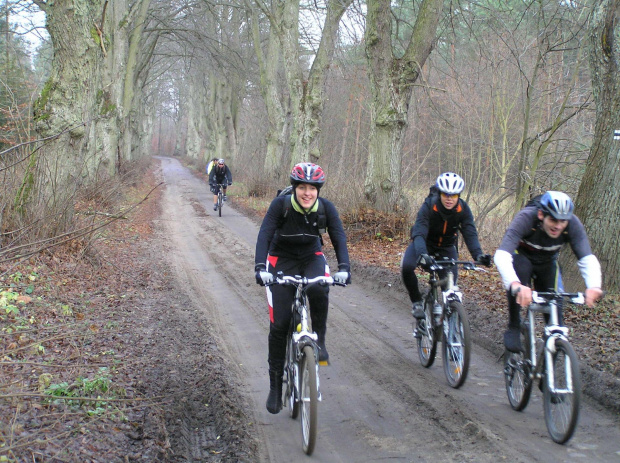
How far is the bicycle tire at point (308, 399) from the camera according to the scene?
3984 millimetres

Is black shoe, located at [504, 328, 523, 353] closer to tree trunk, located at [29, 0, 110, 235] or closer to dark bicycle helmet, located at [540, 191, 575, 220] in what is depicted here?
dark bicycle helmet, located at [540, 191, 575, 220]

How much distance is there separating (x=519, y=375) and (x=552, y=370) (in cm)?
54

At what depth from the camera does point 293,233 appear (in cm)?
486

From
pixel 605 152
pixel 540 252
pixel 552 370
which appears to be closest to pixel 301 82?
pixel 605 152

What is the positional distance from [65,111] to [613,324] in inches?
360

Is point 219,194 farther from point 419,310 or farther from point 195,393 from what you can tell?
point 195,393

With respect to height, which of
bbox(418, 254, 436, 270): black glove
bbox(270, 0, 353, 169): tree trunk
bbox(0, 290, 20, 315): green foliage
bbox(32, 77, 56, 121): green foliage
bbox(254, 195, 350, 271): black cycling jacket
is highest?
bbox(270, 0, 353, 169): tree trunk

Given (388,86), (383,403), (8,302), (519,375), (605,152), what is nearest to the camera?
(519,375)

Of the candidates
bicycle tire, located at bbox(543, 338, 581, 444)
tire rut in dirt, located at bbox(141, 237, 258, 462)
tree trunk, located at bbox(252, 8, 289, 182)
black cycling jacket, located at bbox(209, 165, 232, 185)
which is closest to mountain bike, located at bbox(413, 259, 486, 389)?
bicycle tire, located at bbox(543, 338, 581, 444)

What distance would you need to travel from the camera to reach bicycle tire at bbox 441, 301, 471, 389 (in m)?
5.22

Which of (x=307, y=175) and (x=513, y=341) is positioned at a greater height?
(x=307, y=175)

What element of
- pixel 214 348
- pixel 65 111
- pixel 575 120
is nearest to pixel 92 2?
pixel 65 111

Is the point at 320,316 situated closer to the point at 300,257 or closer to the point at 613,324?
the point at 300,257

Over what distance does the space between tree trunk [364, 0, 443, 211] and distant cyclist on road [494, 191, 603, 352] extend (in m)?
8.65
